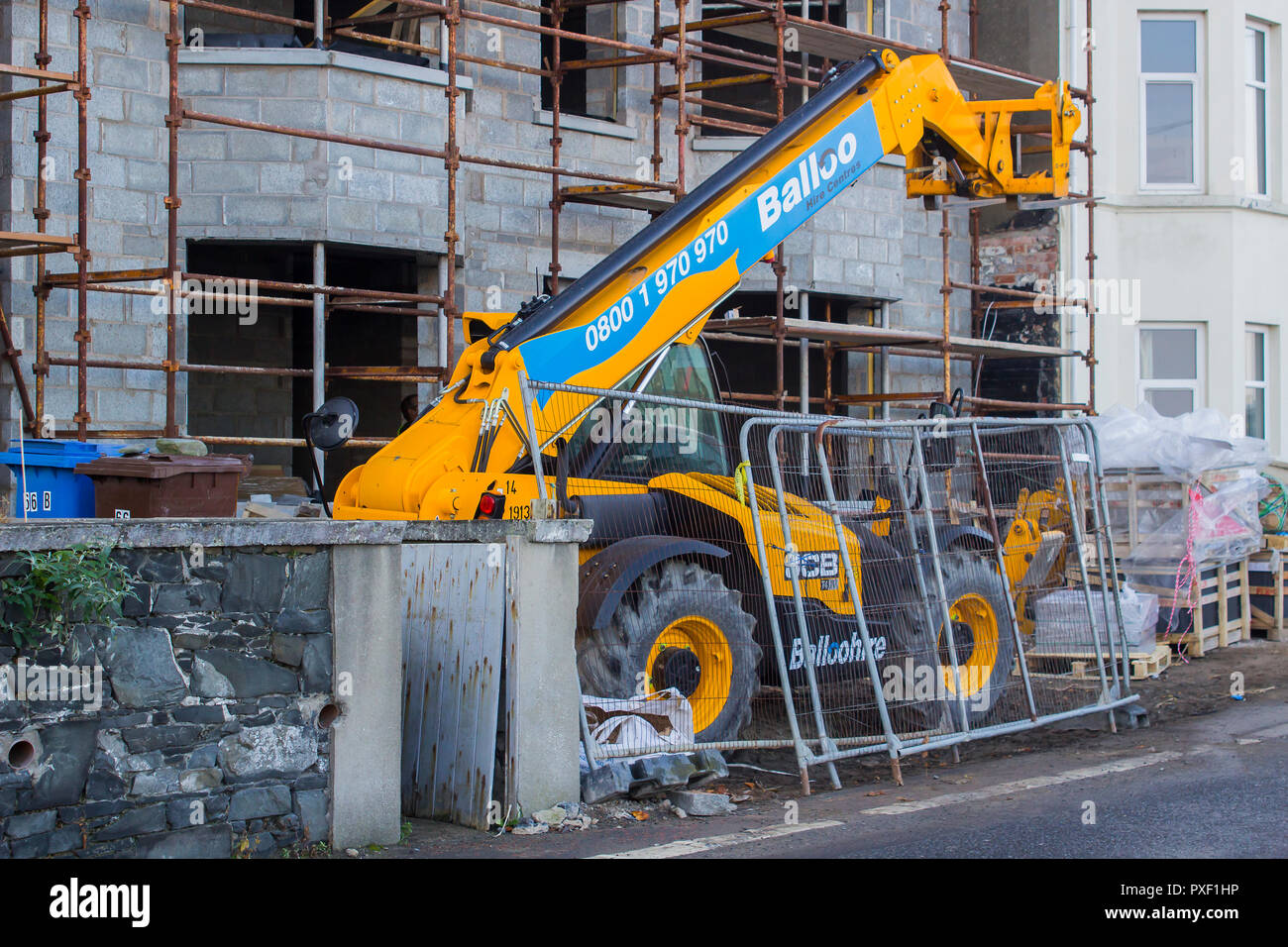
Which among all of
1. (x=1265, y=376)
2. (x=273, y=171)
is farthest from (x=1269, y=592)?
(x=273, y=171)

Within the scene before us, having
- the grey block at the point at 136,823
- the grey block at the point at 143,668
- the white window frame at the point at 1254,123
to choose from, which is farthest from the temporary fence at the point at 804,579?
the white window frame at the point at 1254,123

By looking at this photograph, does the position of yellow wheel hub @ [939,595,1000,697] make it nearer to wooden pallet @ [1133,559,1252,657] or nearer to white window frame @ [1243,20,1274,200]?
wooden pallet @ [1133,559,1252,657]

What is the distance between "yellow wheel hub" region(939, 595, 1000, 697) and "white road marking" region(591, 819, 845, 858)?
6.25 feet

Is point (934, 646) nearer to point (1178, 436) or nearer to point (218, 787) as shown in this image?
Answer: point (218, 787)

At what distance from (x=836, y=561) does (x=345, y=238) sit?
5535 millimetres

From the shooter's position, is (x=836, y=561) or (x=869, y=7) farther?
(x=869, y=7)

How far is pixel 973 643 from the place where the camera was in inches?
359

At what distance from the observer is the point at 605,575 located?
781 cm

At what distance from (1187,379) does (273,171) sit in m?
11.6

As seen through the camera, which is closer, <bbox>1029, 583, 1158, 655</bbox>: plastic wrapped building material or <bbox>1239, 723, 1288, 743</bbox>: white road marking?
<bbox>1239, 723, 1288, 743</bbox>: white road marking

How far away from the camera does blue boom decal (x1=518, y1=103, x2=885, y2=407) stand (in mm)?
8430

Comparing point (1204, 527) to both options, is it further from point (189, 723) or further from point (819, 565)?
point (189, 723)

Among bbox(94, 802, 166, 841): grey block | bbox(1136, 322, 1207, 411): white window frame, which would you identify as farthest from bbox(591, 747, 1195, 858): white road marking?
bbox(1136, 322, 1207, 411): white window frame
